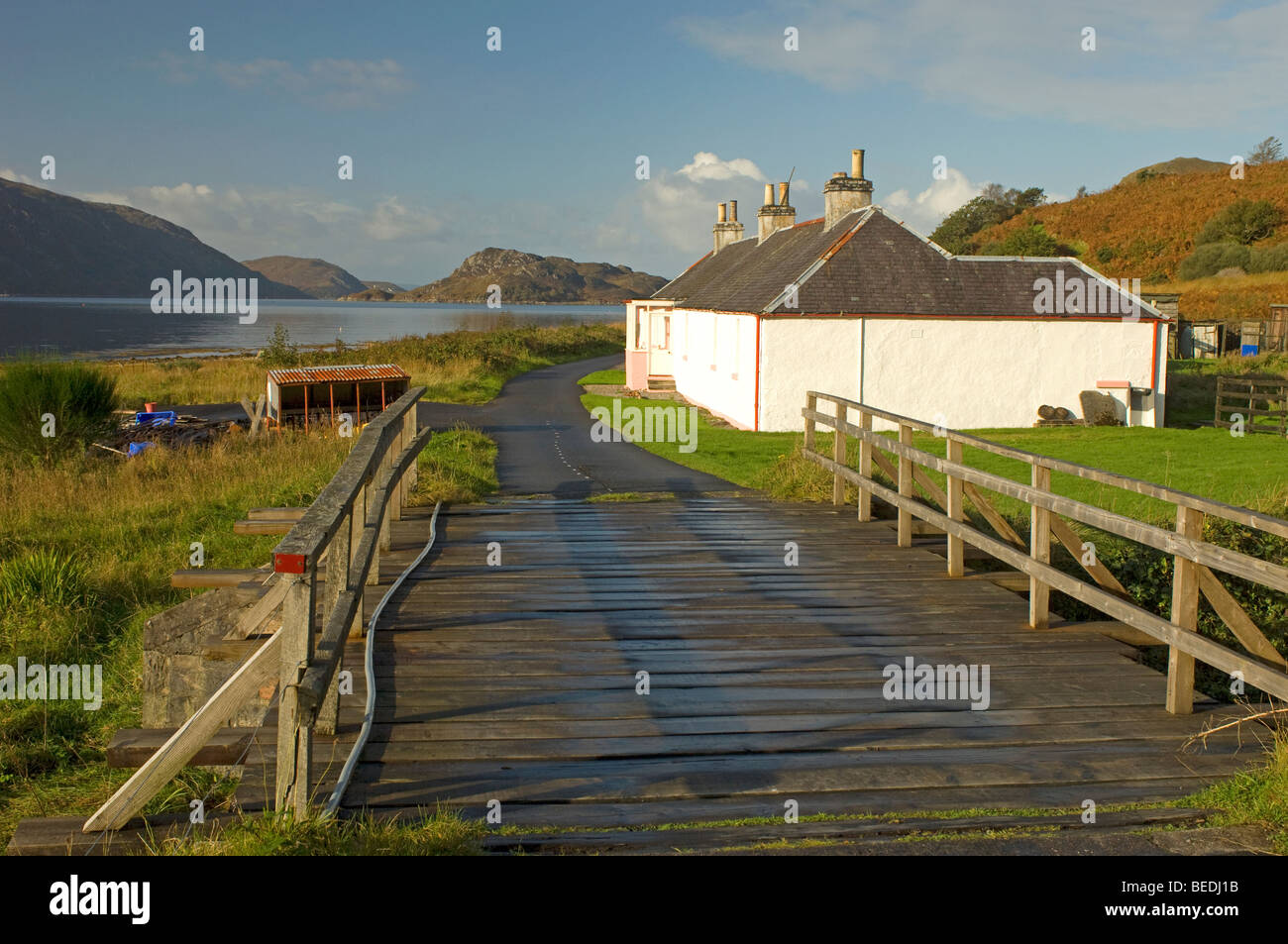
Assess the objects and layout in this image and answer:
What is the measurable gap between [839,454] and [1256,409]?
66.8 feet

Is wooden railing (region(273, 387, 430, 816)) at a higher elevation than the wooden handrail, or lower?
lower

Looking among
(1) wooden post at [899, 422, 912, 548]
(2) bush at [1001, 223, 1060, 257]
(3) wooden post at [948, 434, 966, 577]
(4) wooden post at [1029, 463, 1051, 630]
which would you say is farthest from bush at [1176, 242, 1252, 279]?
Answer: (4) wooden post at [1029, 463, 1051, 630]

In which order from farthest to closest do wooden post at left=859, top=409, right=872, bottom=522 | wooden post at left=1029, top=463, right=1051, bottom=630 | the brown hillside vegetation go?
the brown hillside vegetation, wooden post at left=859, top=409, right=872, bottom=522, wooden post at left=1029, top=463, right=1051, bottom=630

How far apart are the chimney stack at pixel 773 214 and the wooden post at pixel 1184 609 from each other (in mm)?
34080

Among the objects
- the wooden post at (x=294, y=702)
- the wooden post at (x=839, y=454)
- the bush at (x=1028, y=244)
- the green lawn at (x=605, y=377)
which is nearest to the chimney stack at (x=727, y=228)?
the green lawn at (x=605, y=377)

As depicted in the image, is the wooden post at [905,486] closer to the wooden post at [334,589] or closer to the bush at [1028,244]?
the wooden post at [334,589]

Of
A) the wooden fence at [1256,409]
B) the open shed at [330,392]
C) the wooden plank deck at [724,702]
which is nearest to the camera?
the wooden plank deck at [724,702]

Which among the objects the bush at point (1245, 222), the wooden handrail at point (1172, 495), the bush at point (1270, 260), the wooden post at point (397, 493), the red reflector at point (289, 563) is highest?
the bush at point (1245, 222)

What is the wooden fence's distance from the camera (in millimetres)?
25672

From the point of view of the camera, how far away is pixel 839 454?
12266 mm

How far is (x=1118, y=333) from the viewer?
2755cm

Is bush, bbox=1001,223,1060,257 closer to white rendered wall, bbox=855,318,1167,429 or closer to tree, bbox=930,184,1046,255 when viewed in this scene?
tree, bbox=930,184,1046,255

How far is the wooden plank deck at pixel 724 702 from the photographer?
184 inches
